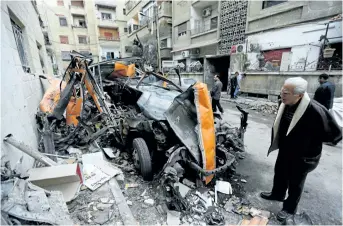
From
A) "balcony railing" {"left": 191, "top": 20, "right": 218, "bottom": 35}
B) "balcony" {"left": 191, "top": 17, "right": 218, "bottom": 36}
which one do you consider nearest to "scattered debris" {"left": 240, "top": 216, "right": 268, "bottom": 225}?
"balcony" {"left": 191, "top": 17, "right": 218, "bottom": 36}

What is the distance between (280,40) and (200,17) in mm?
8588

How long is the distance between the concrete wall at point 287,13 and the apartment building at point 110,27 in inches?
977

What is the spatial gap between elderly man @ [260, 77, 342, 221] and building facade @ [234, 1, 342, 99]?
280 inches

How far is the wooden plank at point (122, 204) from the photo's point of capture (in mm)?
1962

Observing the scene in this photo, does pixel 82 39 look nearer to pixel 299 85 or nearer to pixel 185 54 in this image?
pixel 185 54

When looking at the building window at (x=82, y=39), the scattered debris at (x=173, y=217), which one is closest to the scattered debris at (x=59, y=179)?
the scattered debris at (x=173, y=217)

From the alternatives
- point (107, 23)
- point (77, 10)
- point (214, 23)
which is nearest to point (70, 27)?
point (77, 10)

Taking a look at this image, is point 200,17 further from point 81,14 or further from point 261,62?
point 81,14

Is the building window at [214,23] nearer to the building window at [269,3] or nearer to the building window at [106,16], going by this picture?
the building window at [269,3]

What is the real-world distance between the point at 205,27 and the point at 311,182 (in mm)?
14688

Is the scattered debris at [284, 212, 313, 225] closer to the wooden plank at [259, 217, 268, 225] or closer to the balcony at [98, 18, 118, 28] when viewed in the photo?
the wooden plank at [259, 217, 268, 225]

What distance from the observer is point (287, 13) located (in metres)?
8.42

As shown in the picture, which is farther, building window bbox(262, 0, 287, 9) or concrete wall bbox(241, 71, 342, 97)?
building window bbox(262, 0, 287, 9)

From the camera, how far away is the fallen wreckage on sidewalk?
7.59ft
